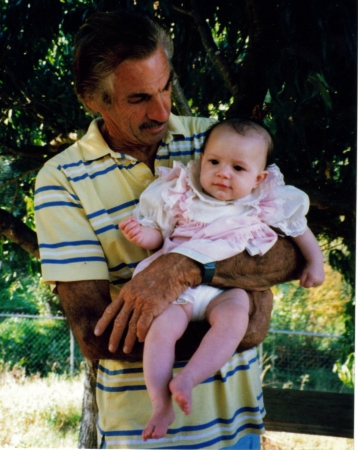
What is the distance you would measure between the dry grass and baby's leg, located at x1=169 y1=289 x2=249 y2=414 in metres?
3.10

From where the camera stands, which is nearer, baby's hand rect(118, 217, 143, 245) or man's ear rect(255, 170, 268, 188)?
baby's hand rect(118, 217, 143, 245)

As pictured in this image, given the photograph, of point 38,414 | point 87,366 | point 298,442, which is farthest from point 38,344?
point 87,366

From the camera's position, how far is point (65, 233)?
1.63 metres

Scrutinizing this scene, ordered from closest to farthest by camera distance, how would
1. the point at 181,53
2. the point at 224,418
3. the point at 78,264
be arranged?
the point at 78,264, the point at 224,418, the point at 181,53

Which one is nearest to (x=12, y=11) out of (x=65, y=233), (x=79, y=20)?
(x=79, y=20)

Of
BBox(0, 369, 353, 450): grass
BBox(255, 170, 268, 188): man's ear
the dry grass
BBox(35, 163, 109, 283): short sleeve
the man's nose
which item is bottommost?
the dry grass

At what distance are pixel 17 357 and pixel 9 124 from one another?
468 centimetres

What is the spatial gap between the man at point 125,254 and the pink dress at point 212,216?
2.1 inches

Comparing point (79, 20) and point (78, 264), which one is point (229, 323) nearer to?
point (78, 264)

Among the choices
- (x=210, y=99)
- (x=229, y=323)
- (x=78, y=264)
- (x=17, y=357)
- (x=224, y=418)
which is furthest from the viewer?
(x=17, y=357)

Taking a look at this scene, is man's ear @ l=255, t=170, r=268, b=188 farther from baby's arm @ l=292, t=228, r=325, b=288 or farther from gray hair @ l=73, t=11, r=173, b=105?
gray hair @ l=73, t=11, r=173, b=105

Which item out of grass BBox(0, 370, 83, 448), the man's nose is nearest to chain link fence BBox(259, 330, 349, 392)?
grass BBox(0, 370, 83, 448)

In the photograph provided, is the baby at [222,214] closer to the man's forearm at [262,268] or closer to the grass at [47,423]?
the man's forearm at [262,268]

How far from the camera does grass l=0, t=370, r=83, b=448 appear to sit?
4.14 m
